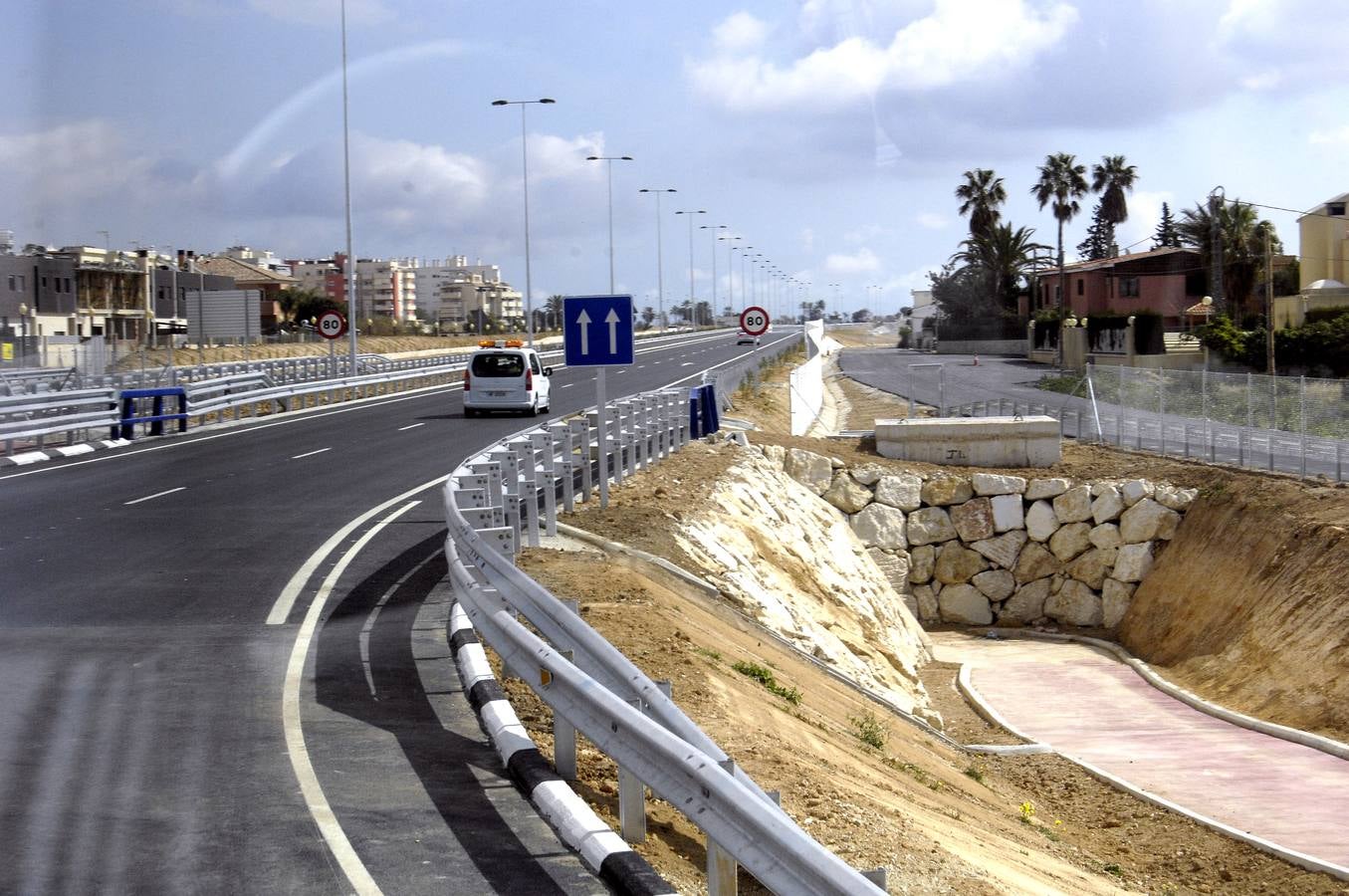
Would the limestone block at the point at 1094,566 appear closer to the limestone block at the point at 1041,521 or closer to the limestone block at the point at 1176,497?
the limestone block at the point at 1041,521

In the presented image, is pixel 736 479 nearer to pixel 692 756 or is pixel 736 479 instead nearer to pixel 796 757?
pixel 796 757

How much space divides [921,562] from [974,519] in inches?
63.4

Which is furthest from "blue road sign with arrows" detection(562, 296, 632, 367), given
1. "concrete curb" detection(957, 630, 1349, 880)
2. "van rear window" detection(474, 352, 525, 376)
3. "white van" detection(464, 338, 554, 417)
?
"van rear window" detection(474, 352, 525, 376)

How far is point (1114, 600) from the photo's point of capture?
33.2m

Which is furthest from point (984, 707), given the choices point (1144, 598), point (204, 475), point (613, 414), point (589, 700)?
point (589, 700)

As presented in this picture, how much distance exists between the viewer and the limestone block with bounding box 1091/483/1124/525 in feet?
107

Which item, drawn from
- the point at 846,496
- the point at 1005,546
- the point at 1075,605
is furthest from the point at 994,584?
the point at 846,496

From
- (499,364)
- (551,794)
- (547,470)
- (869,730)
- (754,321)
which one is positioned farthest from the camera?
(499,364)

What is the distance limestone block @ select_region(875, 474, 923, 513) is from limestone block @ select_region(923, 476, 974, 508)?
0.61 ft

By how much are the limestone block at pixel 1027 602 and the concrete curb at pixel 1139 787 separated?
0.80 metres

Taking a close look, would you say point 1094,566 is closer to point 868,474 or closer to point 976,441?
point 976,441

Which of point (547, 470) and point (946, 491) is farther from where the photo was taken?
point (946, 491)

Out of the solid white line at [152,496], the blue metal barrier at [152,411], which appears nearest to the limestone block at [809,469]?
the blue metal barrier at [152,411]

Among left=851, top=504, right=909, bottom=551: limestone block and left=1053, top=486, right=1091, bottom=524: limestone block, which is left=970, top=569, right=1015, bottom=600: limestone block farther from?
left=851, top=504, right=909, bottom=551: limestone block
